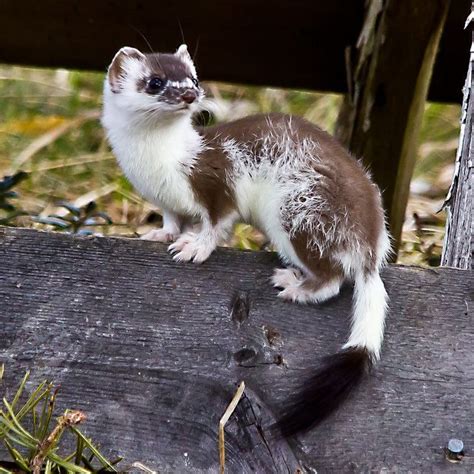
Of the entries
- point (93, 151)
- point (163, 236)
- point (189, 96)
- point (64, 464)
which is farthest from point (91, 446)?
point (93, 151)

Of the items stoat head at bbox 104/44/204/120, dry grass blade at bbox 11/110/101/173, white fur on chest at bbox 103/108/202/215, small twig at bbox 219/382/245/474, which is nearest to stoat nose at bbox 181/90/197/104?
stoat head at bbox 104/44/204/120

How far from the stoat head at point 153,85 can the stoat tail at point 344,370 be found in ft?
2.13

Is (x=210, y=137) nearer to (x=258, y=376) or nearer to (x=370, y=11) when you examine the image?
(x=258, y=376)

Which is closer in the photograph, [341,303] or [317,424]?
[317,424]

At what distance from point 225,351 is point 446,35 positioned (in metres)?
1.69

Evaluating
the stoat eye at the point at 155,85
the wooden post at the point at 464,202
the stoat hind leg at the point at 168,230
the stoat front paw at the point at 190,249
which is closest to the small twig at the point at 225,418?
the stoat front paw at the point at 190,249

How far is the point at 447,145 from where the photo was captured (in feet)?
18.1

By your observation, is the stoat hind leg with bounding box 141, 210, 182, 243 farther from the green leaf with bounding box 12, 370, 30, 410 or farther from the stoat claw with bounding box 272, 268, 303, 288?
the green leaf with bounding box 12, 370, 30, 410

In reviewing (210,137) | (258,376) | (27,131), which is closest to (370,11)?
(210,137)

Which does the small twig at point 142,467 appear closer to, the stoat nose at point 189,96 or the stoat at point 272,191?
the stoat at point 272,191

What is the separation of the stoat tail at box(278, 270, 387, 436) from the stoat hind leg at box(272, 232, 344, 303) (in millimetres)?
79

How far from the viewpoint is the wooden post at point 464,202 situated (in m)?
2.69

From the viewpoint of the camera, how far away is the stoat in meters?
2.38

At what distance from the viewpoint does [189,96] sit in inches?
104
